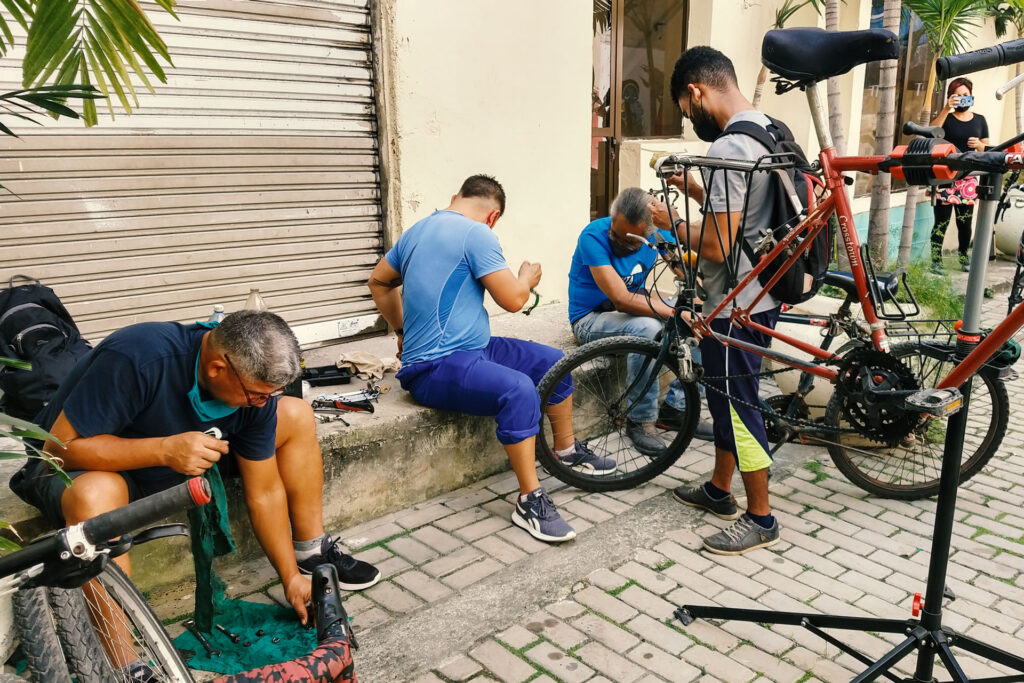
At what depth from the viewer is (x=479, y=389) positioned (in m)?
3.82

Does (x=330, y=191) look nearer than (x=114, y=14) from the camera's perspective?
No

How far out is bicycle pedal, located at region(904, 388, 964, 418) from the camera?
2268 millimetres

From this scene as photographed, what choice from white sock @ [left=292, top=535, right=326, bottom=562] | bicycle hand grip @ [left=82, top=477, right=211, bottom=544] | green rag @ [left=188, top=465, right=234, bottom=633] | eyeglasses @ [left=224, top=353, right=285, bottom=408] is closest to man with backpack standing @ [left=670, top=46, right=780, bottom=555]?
white sock @ [left=292, top=535, right=326, bottom=562]

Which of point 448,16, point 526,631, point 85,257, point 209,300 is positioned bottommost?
point 526,631

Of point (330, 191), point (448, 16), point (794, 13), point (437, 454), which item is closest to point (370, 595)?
point (437, 454)

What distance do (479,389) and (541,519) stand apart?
2.04 feet

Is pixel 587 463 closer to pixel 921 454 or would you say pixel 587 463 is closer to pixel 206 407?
pixel 921 454

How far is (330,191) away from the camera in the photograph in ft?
16.6

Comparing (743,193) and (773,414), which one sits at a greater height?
(743,193)

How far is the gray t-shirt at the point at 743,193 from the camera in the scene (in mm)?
3454

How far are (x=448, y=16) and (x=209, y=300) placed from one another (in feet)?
7.20

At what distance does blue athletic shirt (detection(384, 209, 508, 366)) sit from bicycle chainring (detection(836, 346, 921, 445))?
5.05ft

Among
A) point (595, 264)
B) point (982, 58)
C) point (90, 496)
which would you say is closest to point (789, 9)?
point (595, 264)

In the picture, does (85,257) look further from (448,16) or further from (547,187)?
(547,187)
